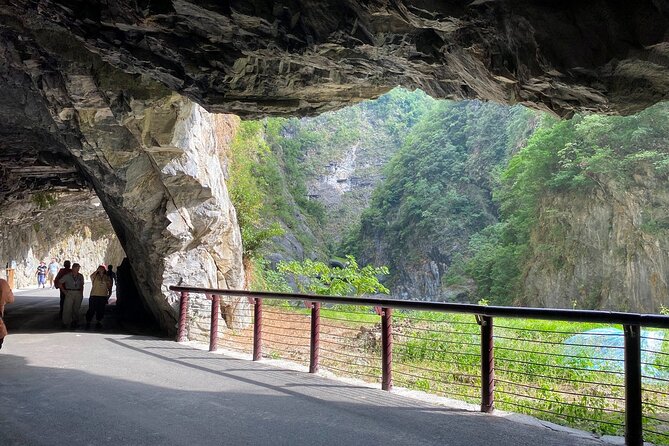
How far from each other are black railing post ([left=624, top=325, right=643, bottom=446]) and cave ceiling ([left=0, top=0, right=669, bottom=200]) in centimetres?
232

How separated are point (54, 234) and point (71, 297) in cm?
2616

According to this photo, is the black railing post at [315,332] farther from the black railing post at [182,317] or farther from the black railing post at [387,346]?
the black railing post at [182,317]

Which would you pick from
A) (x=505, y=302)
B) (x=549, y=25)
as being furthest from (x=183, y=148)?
(x=505, y=302)

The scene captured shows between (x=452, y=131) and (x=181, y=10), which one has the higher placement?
(x=452, y=131)

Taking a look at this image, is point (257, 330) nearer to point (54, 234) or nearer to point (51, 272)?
point (51, 272)

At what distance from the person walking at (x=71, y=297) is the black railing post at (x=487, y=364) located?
35.0 feet

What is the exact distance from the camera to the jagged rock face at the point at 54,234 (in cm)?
2489

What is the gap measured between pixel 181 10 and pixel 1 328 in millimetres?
5015

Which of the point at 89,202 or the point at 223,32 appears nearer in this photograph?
the point at 223,32

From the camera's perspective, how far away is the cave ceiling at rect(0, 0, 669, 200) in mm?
4871

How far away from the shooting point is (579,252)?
30.4m

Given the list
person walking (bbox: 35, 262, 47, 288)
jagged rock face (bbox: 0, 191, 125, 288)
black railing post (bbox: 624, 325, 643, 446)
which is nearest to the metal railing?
black railing post (bbox: 624, 325, 643, 446)

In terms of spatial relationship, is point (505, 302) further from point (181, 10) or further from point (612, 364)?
point (181, 10)

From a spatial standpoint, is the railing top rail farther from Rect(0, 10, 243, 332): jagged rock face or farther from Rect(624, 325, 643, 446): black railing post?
Rect(0, 10, 243, 332): jagged rock face
